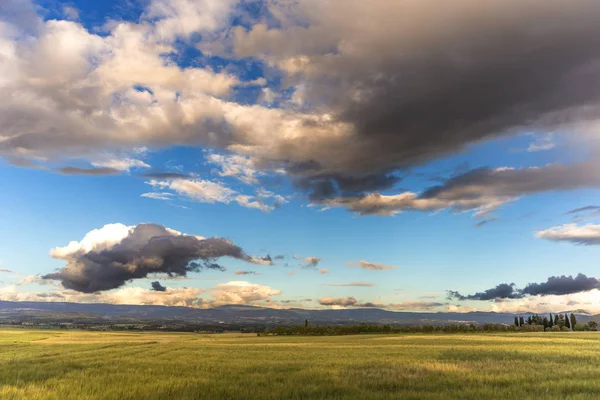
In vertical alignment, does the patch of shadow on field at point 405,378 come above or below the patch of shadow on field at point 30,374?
above

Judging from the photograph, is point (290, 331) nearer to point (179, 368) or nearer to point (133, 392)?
point (179, 368)

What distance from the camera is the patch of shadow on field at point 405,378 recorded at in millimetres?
18047

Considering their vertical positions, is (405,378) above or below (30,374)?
above

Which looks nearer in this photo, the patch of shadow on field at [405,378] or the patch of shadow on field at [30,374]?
the patch of shadow on field at [405,378]

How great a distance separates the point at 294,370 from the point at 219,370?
16.1 ft

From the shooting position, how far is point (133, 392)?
17.3m

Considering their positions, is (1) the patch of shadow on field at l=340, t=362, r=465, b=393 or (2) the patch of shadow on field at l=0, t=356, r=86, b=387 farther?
(2) the patch of shadow on field at l=0, t=356, r=86, b=387

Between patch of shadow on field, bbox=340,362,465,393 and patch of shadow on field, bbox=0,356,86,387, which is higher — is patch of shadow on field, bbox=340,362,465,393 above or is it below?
above

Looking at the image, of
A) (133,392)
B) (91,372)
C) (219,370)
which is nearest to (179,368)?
(219,370)

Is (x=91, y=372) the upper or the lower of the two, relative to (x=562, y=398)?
lower

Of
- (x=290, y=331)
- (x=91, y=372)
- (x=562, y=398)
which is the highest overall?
(x=562, y=398)

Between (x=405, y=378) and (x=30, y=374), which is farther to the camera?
(x=30, y=374)

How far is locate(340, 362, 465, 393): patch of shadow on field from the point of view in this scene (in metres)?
18.0

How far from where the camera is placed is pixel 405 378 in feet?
66.4
